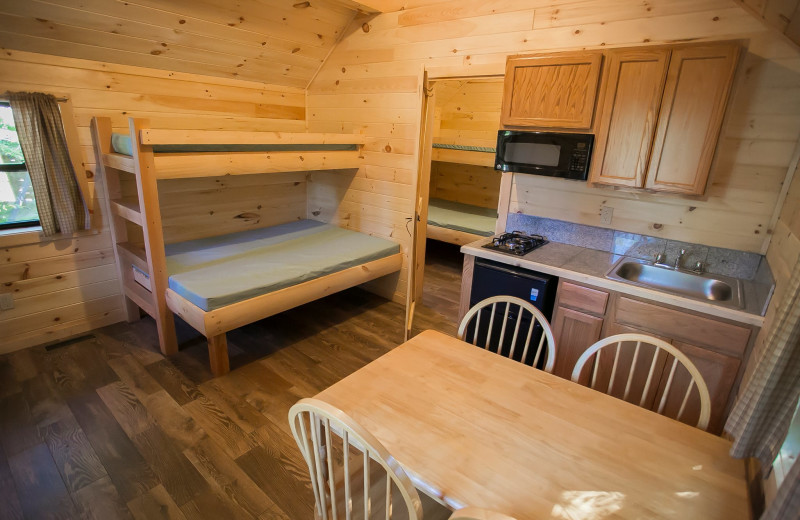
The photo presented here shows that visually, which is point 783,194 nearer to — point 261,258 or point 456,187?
point 261,258

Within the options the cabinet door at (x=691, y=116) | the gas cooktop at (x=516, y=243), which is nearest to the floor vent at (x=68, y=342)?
the gas cooktop at (x=516, y=243)

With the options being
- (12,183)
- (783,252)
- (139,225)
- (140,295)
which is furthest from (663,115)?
(12,183)

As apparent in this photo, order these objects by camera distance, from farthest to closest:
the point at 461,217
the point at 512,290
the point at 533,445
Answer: the point at 461,217 → the point at 512,290 → the point at 533,445

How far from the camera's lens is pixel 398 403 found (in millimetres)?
1245

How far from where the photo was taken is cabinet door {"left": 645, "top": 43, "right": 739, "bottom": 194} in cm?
184

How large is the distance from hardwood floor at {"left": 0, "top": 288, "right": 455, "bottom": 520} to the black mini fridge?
858 millimetres

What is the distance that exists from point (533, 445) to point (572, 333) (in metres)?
1.32

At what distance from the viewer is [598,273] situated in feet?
7.16

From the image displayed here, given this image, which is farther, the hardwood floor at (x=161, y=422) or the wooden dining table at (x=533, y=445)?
the hardwood floor at (x=161, y=422)

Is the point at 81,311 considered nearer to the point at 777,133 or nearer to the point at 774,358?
the point at 774,358

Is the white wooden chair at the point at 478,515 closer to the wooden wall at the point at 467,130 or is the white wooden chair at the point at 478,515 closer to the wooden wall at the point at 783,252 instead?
the wooden wall at the point at 783,252

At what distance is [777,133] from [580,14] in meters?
1.20

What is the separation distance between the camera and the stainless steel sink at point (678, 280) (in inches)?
82.1

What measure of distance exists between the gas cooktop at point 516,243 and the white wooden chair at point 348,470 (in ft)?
5.11
